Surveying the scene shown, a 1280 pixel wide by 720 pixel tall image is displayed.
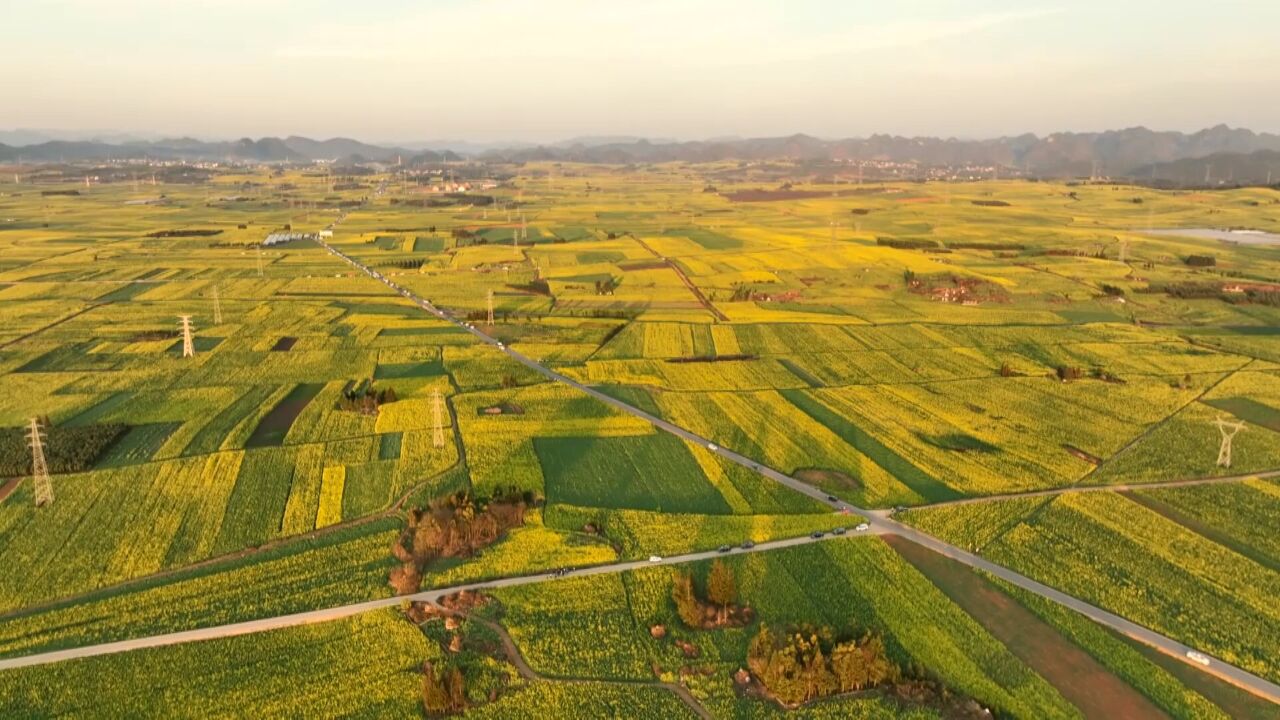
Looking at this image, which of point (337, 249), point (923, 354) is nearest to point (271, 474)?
point (923, 354)

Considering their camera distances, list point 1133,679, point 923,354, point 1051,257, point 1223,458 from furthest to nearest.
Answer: point 1051,257 < point 923,354 < point 1223,458 < point 1133,679

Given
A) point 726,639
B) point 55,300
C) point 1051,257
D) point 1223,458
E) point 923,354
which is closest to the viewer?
point 726,639

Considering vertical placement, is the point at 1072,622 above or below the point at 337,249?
below

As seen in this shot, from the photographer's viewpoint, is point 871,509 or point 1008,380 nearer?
point 871,509

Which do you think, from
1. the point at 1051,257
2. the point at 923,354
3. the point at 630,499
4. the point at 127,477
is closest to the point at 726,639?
the point at 630,499

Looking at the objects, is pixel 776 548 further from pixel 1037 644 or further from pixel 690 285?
pixel 690 285

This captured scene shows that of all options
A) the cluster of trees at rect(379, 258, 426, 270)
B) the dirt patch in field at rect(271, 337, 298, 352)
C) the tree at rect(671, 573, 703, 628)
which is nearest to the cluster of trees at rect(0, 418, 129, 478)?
the dirt patch in field at rect(271, 337, 298, 352)

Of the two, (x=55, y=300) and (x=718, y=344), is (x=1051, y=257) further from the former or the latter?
(x=55, y=300)

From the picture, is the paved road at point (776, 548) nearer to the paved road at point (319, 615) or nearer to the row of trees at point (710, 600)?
the paved road at point (319, 615)
